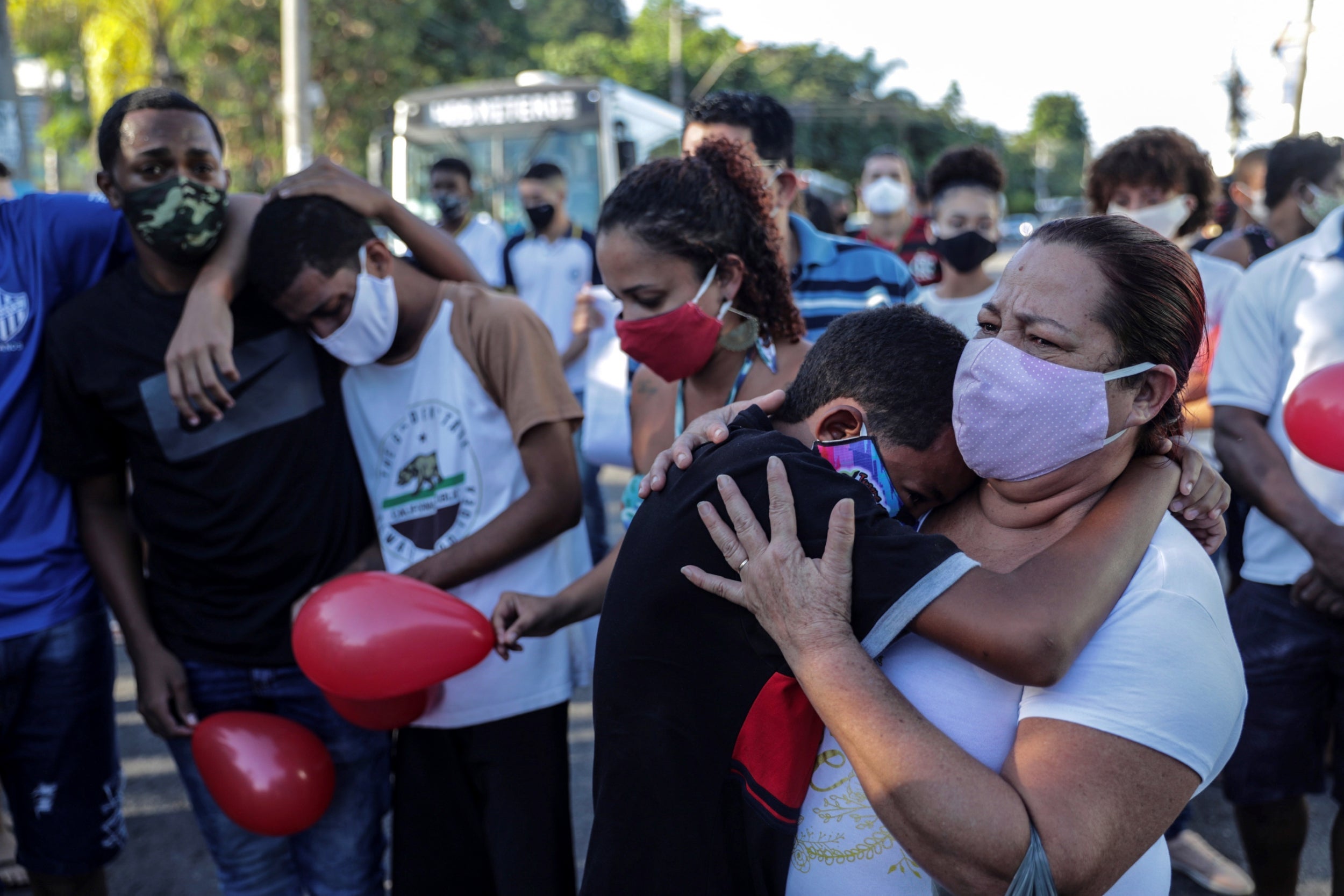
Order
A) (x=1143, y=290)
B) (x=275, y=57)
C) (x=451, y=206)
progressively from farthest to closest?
(x=275, y=57) → (x=451, y=206) → (x=1143, y=290)

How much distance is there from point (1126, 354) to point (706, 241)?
997mm

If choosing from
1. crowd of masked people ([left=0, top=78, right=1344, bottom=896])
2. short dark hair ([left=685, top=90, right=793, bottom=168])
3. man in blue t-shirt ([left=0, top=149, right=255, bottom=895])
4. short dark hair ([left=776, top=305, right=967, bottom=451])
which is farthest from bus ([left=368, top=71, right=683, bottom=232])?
short dark hair ([left=776, top=305, right=967, bottom=451])

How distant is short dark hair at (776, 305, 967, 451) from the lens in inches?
61.7

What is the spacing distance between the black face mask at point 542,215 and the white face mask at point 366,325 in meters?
4.36

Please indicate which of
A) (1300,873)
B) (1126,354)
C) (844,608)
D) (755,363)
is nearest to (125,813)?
(755,363)

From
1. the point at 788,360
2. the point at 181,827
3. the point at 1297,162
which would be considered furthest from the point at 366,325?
the point at 1297,162

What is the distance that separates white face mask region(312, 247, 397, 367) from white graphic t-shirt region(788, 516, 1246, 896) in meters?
1.50

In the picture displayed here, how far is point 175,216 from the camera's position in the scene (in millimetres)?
2393

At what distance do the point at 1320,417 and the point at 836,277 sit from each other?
4.87ft

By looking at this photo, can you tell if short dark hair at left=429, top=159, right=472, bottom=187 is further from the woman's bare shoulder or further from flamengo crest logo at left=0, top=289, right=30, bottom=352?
the woman's bare shoulder

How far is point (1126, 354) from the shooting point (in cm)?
146

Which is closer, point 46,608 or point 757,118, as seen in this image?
point 46,608

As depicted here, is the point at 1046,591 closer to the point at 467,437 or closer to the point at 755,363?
the point at 755,363

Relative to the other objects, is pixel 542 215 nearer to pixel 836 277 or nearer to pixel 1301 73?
pixel 836 277
